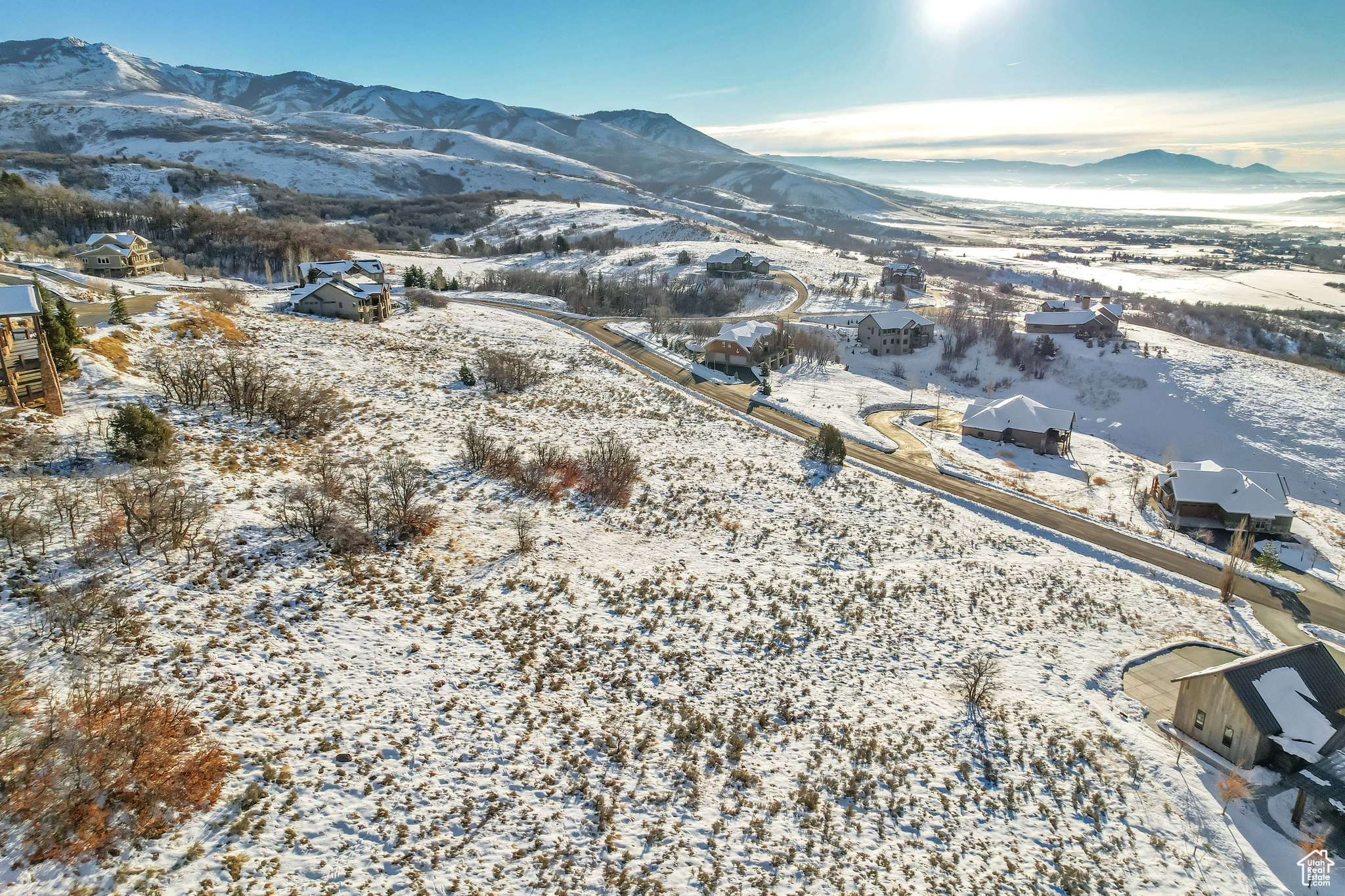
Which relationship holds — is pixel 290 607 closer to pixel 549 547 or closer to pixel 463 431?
pixel 549 547

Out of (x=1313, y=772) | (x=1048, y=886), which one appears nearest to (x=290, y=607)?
(x=1048, y=886)

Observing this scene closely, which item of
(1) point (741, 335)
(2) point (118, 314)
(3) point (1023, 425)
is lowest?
(3) point (1023, 425)

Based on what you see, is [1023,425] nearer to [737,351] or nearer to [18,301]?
[737,351]

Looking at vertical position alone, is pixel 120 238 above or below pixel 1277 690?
above

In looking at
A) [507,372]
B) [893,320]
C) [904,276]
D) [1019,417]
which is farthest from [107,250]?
[904,276]

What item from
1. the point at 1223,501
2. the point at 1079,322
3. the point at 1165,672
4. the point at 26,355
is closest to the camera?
the point at 26,355

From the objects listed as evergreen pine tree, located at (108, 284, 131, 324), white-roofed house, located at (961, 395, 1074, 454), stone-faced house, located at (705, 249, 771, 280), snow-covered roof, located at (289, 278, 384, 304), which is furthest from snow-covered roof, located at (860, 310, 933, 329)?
evergreen pine tree, located at (108, 284, 131, 324)
